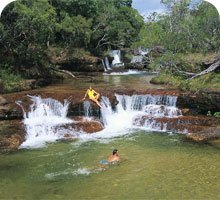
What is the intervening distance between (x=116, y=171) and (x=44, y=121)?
4.77 m

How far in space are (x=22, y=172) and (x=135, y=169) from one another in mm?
2518

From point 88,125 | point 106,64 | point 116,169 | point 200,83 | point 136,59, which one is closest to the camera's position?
point 116,169

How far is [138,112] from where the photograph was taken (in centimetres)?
1466

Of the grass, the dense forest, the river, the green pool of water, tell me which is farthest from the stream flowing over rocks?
the dense forest

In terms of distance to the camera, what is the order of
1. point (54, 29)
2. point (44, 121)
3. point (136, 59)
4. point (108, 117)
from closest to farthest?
point (44, 121) → point (108, 117) → point (54, 29) → point (136, 59)

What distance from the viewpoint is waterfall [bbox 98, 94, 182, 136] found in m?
13.5

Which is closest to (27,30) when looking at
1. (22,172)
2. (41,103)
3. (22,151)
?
(41,103)

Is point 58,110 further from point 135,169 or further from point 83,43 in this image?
point 83,43

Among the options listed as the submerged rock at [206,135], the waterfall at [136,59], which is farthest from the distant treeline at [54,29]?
the submerged rock at [206,135]

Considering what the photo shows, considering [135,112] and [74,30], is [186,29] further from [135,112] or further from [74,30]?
[74,30]

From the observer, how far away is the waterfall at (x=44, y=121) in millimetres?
12348

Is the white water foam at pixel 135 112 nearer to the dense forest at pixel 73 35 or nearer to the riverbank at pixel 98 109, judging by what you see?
the riverbank at pixel 98 109

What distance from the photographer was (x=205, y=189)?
26.8 ft

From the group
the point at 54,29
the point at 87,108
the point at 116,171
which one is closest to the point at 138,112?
the point at 87,108
